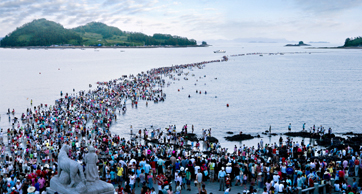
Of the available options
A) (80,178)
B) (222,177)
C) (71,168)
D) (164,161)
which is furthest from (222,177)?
(71,168)

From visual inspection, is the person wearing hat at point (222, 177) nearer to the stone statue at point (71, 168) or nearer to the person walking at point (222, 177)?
the person walking at point (222, 177)

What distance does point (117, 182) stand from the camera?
16641 mm

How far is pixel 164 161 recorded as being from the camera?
18.9 meters

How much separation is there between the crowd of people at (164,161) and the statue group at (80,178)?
8.05 feet

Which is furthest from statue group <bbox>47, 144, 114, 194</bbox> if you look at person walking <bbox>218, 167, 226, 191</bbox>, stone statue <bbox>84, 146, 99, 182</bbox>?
person walking <bbox>218, 167, 226, 191</bbox>

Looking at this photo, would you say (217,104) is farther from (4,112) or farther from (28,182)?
(28,182)

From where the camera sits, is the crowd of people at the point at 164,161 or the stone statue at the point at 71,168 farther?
the crowd of people at the point at 164,161

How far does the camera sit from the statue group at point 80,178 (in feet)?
35.0

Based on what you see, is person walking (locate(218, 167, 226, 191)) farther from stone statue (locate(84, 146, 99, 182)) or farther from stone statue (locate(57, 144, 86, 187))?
stone statue (locate(57, 144, 86, 187))

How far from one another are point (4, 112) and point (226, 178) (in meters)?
45.9

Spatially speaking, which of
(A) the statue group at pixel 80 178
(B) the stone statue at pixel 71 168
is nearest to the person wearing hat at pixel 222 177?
(A) the statue group at pixel 80 178

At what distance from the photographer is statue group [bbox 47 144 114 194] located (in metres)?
10.7

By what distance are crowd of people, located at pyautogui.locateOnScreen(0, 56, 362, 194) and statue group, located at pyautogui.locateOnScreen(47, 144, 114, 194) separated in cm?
245

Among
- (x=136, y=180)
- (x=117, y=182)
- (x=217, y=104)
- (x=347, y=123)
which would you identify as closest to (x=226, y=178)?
(x=136, y=180)
